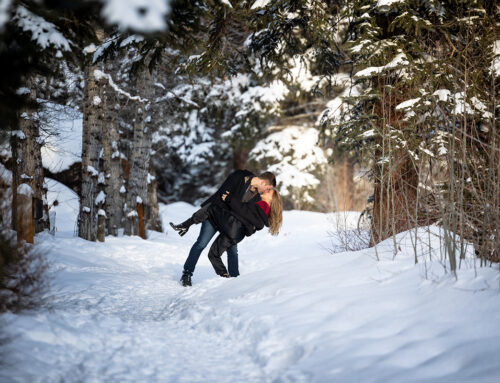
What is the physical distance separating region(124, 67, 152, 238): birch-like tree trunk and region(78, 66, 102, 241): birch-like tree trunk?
1880mm

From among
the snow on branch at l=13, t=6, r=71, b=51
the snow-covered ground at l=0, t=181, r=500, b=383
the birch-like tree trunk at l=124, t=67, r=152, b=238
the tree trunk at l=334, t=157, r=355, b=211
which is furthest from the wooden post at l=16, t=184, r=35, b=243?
the tree trunk at l=334, t=157, r=355, b=211

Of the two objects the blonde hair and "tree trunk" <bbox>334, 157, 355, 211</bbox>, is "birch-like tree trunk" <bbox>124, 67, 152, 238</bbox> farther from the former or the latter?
"tree trunk" <bbox>334, 157, 355, 211</bbox>

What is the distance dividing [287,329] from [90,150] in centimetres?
641

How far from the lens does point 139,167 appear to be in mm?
10086

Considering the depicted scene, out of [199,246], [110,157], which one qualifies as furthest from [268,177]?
[110,157]

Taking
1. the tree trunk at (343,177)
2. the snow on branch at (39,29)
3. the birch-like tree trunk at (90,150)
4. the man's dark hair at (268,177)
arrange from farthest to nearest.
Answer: the tree trunk at (343,177) → the birch-like tree trunk at (90,150) → the man's dark hair at (268,177) → the snow on branch at (39,29)

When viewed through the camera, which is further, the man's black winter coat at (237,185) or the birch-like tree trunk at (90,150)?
the birch-like tree trunk at (90,150)

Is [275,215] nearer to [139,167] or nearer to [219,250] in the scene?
[219,250]

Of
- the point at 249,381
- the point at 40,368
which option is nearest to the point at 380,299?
the point at 249,381

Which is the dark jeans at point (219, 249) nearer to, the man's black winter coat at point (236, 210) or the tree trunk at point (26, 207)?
the man's black winter coat at point (236, 210)

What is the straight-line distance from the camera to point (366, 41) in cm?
506

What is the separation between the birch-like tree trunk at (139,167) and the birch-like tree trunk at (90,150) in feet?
6.17

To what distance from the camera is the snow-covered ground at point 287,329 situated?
7.18 ft

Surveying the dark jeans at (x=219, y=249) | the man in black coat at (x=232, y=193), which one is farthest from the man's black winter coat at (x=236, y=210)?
the dark jeans at (x=219, y=249)
